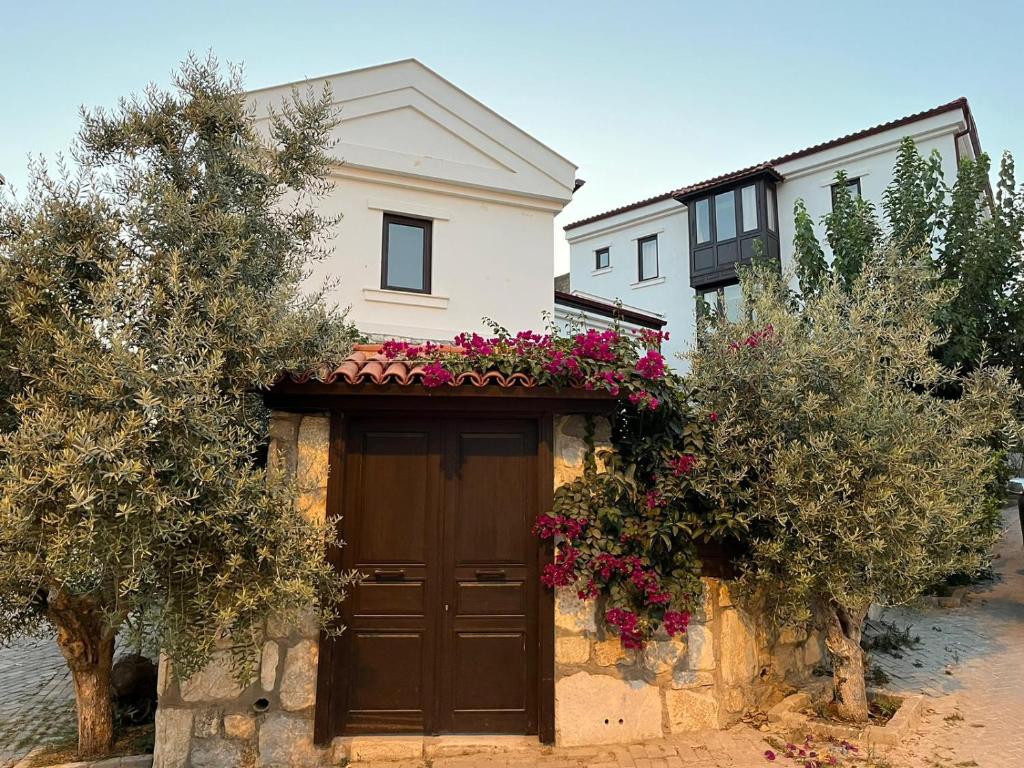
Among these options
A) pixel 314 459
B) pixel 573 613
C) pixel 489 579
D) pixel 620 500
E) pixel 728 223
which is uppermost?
pixel 728 223

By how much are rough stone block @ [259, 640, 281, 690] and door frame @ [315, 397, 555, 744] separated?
29 cm

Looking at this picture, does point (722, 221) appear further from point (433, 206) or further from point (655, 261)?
point (433, 206)

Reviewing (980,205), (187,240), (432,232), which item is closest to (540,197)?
(432,232)

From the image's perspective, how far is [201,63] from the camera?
14.4 feet

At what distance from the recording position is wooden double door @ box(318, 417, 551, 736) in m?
4.65

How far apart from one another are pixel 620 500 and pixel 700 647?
1.21 metres

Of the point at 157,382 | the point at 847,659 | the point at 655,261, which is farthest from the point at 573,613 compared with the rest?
the point at 655,261

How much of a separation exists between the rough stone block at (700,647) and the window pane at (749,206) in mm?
15226

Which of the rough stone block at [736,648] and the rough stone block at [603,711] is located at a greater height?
the rough stone block at [736,648]

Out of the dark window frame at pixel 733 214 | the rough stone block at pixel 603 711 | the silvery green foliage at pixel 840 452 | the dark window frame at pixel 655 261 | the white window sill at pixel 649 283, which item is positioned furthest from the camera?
the dark window frame at pixel 655 261

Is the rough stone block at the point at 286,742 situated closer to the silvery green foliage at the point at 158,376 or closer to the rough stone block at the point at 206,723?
the rough stone block at the point at 206,723

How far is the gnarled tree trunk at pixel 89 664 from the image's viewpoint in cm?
443

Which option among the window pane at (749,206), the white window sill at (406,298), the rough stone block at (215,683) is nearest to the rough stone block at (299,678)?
the rough stone block at (215,683)

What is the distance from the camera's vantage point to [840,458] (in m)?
4.55
